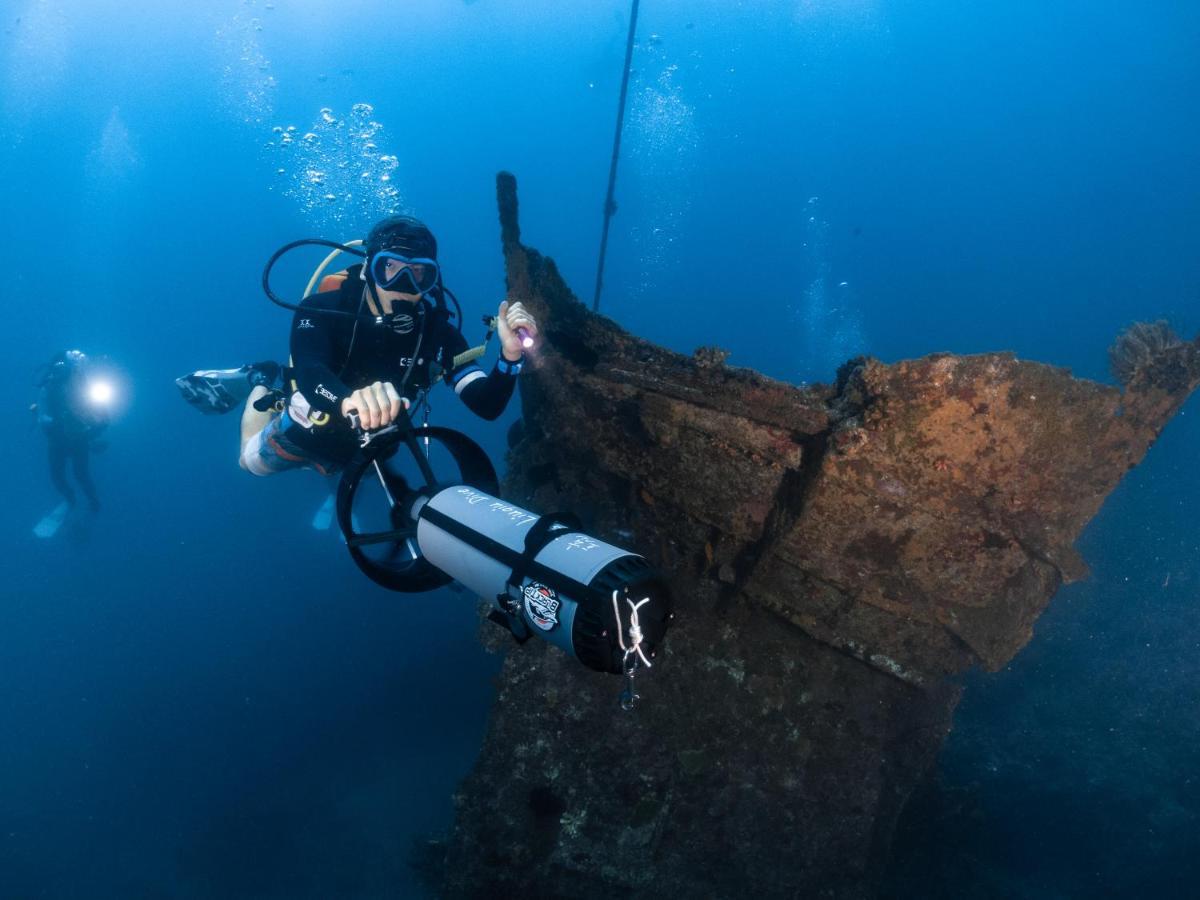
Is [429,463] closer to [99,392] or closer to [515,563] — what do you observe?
[515,563]

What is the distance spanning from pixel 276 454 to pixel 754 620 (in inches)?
160

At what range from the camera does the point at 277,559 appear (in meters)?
20.2

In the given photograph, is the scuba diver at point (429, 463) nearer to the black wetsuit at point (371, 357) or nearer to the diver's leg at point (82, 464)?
the black wetsuit at point (371, 357)

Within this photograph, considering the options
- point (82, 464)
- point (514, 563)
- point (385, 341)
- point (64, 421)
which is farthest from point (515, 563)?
point (82, 464)

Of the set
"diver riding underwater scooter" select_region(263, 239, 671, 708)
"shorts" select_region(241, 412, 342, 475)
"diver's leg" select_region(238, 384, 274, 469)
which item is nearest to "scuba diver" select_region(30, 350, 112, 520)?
"diver's leg" select_region(238, 384, 274, 469)

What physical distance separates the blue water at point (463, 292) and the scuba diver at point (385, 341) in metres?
6.06

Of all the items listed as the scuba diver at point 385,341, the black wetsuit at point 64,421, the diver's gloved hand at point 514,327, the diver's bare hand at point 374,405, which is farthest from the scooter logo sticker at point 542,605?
the black wetsuit at point 64,421

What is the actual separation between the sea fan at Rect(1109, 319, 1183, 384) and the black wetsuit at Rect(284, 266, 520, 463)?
336 cm

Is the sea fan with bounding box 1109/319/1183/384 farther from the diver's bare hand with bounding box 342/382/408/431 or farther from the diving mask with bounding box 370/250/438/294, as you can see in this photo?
the diving mask with bounding box 370/250/438/294

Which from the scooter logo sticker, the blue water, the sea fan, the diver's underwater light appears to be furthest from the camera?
the diver's underwater light

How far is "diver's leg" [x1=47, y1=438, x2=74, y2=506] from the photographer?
536 inches

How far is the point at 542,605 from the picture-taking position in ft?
6.86

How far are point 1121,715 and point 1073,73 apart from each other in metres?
93.1

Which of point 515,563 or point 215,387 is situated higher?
point 215,387
